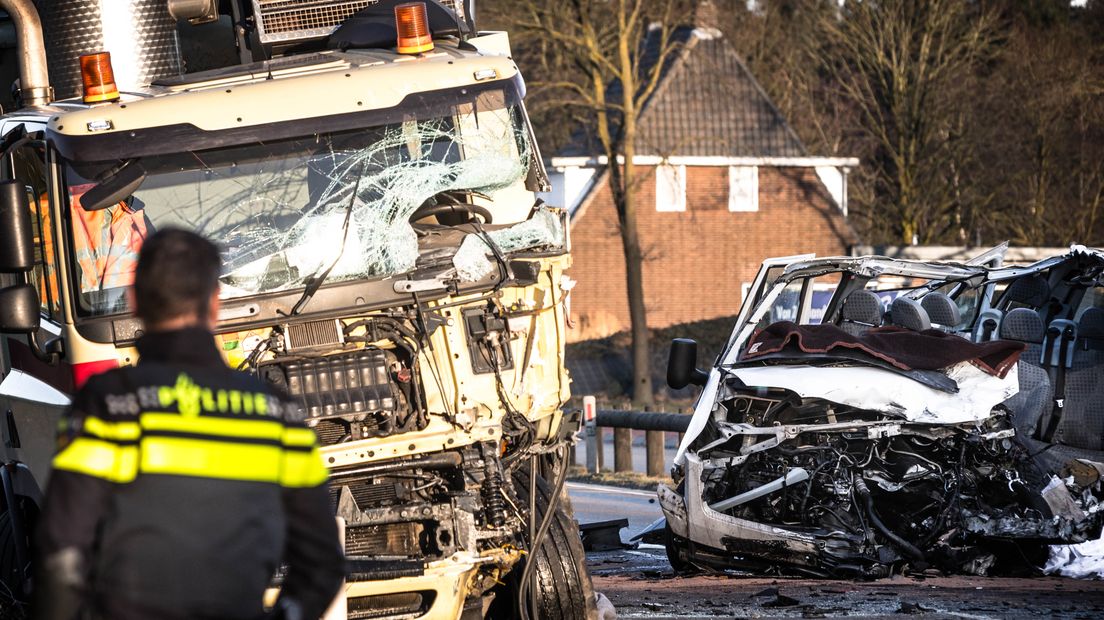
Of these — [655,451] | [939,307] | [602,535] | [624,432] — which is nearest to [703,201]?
[624,432]

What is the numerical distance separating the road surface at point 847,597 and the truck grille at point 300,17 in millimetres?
3652

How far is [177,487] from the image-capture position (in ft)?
11.0

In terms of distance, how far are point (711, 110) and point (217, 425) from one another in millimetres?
39145

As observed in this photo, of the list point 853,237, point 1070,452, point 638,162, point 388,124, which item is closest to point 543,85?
point 638,162

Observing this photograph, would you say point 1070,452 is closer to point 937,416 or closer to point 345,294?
point 937,416

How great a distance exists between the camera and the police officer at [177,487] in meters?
3.33

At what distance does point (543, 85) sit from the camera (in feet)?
94.1

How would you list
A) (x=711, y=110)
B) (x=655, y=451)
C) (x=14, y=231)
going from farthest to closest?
(x=711, y=110), (x=655, y=451), (x=14, y=231)

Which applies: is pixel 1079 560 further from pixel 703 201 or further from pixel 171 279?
pixel 703 201

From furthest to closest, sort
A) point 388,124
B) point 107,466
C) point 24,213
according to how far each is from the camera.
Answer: point 388,124 < point 24,213 < point 107,466

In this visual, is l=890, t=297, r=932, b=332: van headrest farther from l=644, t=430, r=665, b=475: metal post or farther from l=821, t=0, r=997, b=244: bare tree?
l=821, t=0, r=997, b=244: bare tree

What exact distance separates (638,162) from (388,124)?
1230 inches

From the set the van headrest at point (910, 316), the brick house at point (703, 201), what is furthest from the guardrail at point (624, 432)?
the brick house at point (703, 201)

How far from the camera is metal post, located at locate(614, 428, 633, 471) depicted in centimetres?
1778
